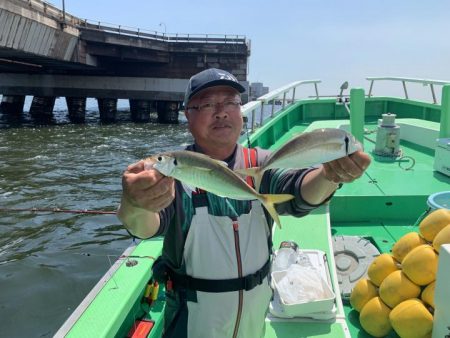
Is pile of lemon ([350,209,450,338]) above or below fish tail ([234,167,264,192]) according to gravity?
below

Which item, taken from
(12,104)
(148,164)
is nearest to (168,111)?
(12,104)

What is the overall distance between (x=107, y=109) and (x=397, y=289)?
1645 inches

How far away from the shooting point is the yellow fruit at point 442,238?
8.68ft

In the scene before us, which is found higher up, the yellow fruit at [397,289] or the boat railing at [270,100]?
the boat railing at [270,100]

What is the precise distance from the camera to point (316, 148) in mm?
1906

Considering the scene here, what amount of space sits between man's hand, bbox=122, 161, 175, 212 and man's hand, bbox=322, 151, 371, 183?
828 millimetres

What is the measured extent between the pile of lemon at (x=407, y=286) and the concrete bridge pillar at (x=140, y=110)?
1611 inches

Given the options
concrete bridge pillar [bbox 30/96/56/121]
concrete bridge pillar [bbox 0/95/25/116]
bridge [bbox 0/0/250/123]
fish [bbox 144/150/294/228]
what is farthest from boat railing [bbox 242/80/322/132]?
concrete bridge pillar [bbox 0/95/25/116]

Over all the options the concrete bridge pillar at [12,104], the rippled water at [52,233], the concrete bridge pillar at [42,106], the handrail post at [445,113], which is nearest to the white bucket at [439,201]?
the rippled water at [52,233]

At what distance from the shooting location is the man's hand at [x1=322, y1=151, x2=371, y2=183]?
76.9 inches

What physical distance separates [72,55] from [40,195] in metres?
24.6

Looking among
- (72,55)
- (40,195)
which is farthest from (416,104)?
(72,55)

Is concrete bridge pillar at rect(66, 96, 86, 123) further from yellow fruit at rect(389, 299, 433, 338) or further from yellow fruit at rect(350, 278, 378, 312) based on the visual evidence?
yellow fruit at rect(389, 299, 433, 338)

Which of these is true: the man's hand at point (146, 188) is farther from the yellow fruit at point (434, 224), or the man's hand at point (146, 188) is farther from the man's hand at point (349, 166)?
the yellow fruit at point (434, 224)
